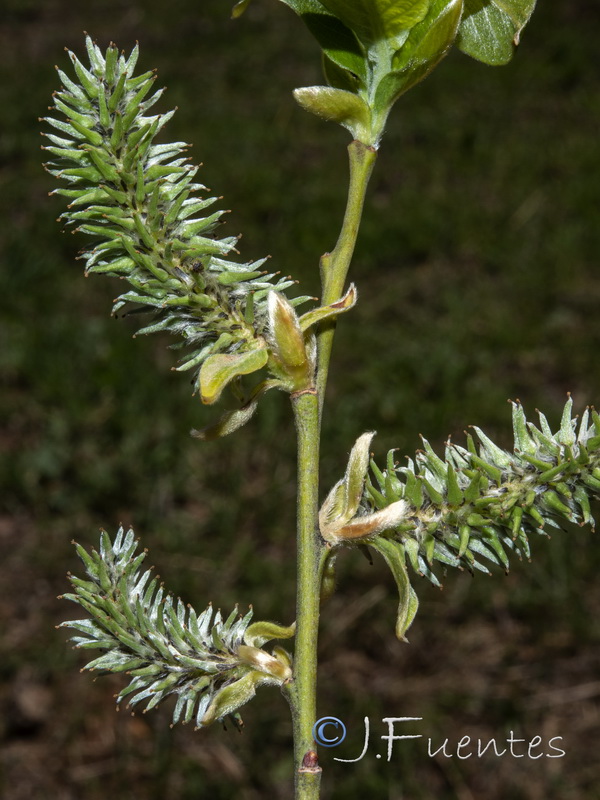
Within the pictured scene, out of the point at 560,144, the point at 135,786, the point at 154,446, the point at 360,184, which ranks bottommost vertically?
the point at 135,786

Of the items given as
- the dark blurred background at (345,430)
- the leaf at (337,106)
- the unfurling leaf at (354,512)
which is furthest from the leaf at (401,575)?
the dark blurred background at (345,430)

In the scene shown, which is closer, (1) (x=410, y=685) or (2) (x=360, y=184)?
(2) (x=360, y=184)

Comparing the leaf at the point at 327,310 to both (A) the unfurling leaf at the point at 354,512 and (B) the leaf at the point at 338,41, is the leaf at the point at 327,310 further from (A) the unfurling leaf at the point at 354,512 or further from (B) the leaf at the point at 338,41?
(B) the leaf at the point at 338,41

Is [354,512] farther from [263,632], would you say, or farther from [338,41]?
[338,41]

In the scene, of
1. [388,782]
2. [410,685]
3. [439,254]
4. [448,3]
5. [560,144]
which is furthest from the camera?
[560,144]

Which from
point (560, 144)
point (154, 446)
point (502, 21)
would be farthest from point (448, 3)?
point (560, 144)

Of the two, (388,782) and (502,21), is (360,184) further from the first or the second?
(388,782)
